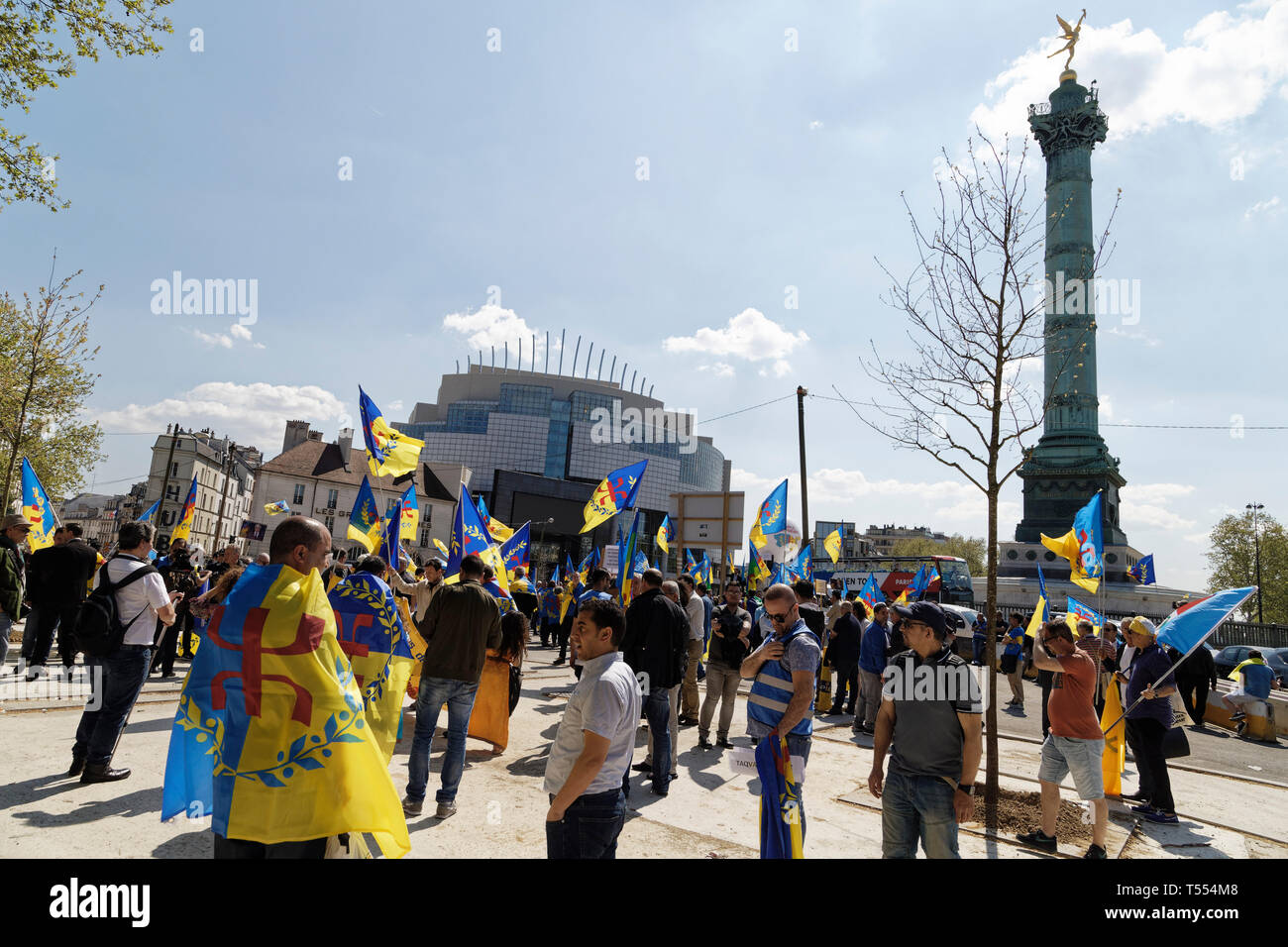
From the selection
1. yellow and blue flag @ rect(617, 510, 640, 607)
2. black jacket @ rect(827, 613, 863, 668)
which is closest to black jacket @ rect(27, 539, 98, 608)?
yellow and blue flag @ rect(617, 510, 640, 607)

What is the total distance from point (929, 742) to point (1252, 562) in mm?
62300

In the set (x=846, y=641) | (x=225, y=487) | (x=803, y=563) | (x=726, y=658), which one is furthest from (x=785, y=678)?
(x=225, y=487)

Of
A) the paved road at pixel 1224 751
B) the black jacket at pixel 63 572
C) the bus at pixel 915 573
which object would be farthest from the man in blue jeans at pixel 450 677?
the bus at pixel 915 573

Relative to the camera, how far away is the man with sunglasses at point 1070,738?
528 centimetres

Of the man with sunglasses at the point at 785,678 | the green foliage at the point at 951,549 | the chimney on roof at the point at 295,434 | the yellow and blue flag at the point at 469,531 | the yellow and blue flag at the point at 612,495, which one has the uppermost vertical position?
the chimney on roof at the point at 295,434

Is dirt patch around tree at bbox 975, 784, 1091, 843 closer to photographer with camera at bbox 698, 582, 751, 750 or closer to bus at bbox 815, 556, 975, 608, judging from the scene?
photographer with camera at bbox 698, 582, 751, 750

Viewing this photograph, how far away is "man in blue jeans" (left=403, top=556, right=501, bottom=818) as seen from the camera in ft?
16.9

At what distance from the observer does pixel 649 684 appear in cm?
644

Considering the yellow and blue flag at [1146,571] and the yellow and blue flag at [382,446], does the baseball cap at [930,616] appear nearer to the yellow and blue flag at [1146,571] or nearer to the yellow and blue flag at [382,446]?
the yellow and blue flag at [382,446]

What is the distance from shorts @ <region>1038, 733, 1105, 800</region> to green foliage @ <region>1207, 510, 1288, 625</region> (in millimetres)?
55074

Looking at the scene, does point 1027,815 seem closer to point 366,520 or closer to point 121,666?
point 121,666

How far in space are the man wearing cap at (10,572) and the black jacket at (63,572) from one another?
0.79 feet
